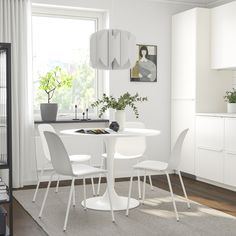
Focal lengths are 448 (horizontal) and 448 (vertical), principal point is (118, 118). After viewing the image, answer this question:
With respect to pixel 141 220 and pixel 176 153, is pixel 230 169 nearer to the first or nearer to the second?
pixel 176 153

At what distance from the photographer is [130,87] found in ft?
20.8

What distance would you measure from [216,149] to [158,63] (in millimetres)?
1651

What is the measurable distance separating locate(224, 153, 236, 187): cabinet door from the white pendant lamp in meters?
1.81

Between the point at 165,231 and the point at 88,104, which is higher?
the point at 88,104

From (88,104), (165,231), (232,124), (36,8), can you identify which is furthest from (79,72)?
(165,231)

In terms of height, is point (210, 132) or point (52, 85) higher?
point (52, 85)

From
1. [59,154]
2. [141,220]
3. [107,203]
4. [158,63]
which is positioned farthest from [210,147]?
[59,154]

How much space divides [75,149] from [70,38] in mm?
1552

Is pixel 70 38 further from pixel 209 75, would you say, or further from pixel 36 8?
pixel 209 75

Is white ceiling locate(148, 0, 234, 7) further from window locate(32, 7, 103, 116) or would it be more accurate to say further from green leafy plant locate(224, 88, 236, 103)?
green leafy plant locate(224, 88, 236, 103)

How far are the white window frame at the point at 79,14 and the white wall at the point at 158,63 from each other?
172 millimetres

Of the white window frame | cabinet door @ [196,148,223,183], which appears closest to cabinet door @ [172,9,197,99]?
cabinet door @ [196,148,223,183]

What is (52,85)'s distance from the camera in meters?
5.95

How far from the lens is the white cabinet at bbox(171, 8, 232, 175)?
6027mm
